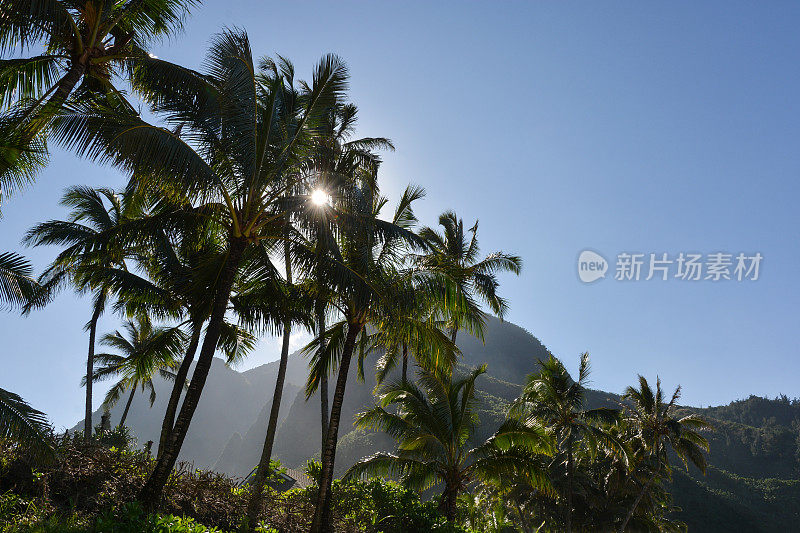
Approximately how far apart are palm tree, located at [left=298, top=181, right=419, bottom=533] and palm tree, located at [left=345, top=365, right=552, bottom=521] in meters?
3.34

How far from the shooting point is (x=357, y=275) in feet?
31.4

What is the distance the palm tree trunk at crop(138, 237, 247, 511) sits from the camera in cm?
745

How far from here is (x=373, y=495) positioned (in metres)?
13.5

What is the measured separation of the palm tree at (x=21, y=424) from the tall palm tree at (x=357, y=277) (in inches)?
201

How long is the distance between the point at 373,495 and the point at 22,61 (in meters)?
12.7

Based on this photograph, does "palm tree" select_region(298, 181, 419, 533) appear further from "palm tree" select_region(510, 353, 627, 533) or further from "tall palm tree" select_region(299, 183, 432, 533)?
"palm tree" select_region(510, 353, 627, 533)

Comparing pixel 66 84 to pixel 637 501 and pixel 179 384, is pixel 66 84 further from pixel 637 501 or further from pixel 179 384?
pixel 637 501

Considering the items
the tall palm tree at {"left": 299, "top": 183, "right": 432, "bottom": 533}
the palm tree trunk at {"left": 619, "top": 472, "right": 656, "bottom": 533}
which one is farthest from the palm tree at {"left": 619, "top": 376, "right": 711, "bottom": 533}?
the tall palm tree at {"left": 299, "top": 183, "right": 432, "bottom": 533}

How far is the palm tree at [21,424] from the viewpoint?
5.72 metres

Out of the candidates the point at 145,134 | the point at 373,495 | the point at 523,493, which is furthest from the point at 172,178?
the point at 523,493

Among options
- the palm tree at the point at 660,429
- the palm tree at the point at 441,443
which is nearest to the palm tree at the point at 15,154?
the palm tree at the point at 441,443

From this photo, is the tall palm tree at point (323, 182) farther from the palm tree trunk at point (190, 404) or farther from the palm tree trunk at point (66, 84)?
the palm tree trunk at point (66, 84)

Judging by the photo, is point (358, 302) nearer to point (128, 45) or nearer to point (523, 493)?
point (128, 45)

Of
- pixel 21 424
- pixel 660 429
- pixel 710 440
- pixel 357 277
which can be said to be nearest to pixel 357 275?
pixel 357 277
